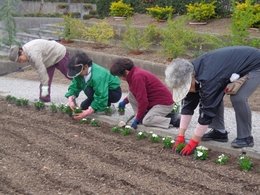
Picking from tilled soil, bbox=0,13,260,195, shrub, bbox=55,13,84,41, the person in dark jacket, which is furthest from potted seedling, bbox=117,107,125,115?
shrub, bbox=55,13,84,41

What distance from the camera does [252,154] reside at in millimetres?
4559

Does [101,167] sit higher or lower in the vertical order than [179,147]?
lower

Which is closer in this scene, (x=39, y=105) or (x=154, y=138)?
(x=154, y=138)

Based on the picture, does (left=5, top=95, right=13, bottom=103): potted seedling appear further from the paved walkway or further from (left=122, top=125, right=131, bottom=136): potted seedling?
(left=122, top=125, right=131, bottom=136): potted seedling

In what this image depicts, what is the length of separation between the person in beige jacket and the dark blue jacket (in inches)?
133

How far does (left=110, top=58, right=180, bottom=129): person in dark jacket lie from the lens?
542cm

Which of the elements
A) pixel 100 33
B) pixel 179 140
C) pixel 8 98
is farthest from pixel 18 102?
pixel 100 33

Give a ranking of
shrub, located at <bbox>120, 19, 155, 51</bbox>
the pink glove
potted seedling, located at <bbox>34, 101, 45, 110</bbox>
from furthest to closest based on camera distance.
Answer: shrub, located at <bbox>120, 19, 155, 51</bbox> < potted seedling, located at <bbox>34, 101, 45, 110</bbox> < the pink glove

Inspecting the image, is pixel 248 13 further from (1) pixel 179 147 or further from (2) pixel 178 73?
(2) pixel 178 73

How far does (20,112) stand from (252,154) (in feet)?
12.9

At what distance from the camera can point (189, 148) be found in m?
4.62

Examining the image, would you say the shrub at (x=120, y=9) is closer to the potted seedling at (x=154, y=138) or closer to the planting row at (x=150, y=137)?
the planting row at (x=150, y=137)

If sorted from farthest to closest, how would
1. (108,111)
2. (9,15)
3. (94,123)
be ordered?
(9,15), (108,111), (94,123)

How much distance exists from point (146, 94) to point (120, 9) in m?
10.2
